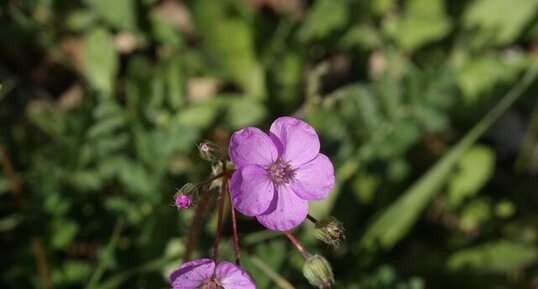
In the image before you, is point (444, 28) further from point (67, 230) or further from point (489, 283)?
point (67, 230)

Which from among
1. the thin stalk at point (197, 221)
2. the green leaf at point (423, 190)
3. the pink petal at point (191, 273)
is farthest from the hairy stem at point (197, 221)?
the green leaf at point (423, 190)

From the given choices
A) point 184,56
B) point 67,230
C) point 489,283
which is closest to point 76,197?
point 67,230

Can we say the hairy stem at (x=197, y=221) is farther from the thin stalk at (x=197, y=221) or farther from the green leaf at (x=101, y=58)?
the green leaf at (x=101, y=58)

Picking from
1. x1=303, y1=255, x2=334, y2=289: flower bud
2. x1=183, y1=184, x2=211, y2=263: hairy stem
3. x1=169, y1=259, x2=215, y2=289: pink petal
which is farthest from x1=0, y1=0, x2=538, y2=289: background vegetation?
x1=169, y1=259, x2=215, y2=289: pink petal

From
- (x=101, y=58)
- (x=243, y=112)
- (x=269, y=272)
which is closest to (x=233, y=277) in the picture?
(x=269, y=272)

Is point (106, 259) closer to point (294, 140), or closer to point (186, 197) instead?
point (186, 197)

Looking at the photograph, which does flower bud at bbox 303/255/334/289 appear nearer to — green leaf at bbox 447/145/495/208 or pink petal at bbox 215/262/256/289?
pink petal at bbox 215/262/256/289
